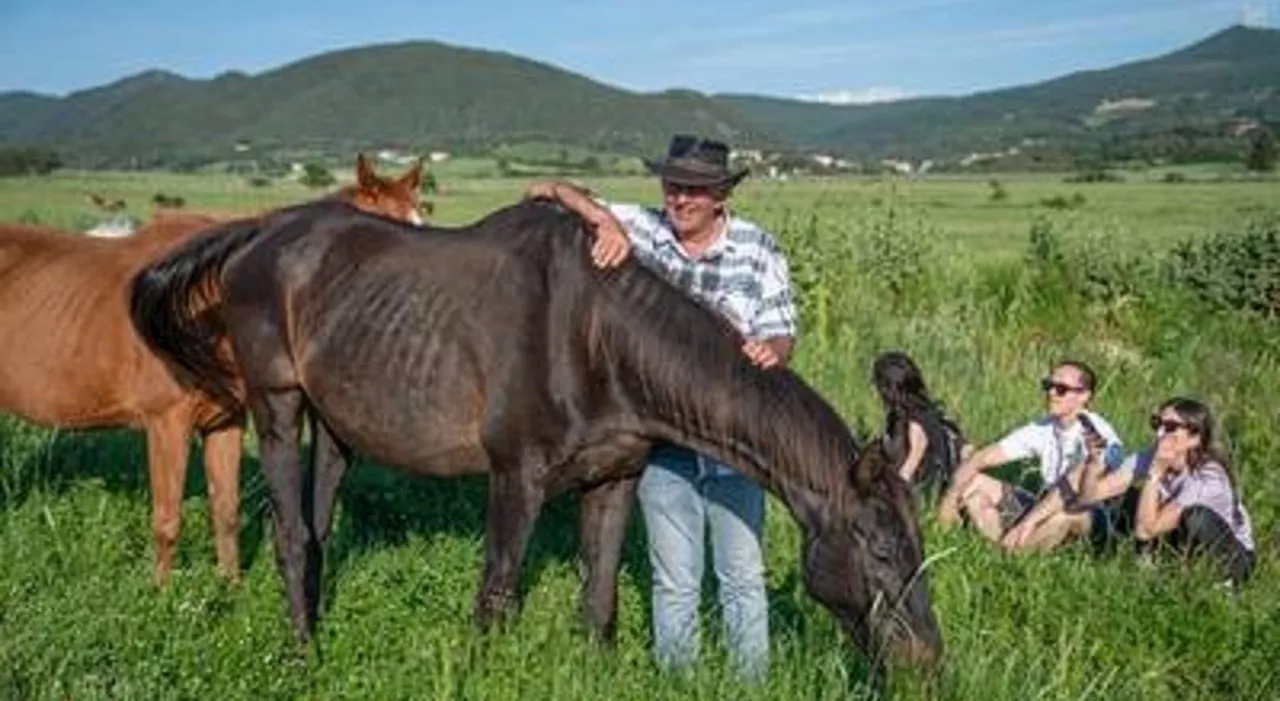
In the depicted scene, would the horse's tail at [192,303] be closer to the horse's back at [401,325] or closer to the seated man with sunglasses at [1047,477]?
the horse's back at [401,325]

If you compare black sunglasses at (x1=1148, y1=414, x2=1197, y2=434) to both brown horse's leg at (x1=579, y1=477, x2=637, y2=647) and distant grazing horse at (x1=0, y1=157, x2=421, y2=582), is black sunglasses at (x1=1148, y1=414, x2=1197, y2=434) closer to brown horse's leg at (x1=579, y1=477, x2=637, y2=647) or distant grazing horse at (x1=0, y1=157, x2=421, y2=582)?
brown horse's leg at (x1=579, y1=477, x2=637, y2=647)

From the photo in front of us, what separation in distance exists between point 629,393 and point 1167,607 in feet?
10.2

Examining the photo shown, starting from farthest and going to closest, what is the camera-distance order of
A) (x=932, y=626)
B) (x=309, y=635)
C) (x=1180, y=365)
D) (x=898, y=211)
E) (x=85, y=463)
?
(x=898, y=211) → (x=1180, y=365) → (x=85, y=463) → (x=309, y=635) → (x=932, y=626)

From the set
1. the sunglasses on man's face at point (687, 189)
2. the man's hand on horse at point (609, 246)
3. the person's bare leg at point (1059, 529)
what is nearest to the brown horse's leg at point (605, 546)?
the man's hand on horse at point (609, 246)

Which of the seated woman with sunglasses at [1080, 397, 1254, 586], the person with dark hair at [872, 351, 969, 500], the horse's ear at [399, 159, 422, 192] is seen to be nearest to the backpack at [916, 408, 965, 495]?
the person with dark hair at [872, 351, 969, 500]

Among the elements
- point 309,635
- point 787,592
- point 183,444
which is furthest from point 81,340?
point 787,592

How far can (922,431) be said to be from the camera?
8.71 meters

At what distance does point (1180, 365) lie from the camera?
1255 centimetres

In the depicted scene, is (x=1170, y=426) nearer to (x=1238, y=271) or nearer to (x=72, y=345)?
(x=72, y=345)

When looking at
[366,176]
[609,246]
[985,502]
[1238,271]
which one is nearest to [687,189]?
[609,246]

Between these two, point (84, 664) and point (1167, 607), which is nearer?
point (84, 664)

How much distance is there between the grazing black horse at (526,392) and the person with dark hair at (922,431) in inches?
128

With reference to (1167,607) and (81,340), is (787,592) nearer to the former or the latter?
(1167,607)

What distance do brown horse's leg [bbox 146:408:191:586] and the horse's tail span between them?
29 cm
